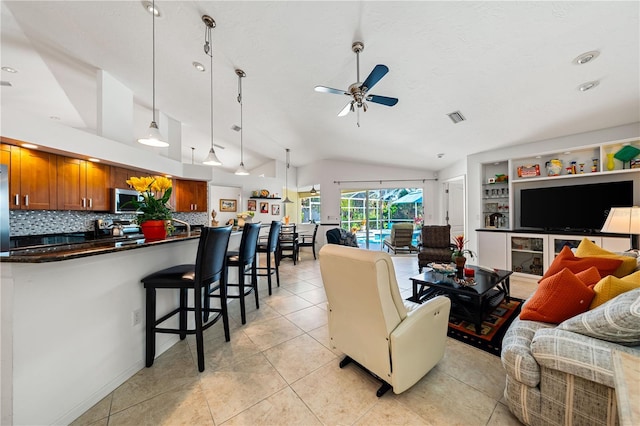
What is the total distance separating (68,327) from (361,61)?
3.24 metres

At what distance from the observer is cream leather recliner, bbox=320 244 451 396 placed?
1.32 metres

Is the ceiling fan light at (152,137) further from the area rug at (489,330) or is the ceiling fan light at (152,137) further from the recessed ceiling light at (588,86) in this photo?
the recessed ceiling light at (588,86)

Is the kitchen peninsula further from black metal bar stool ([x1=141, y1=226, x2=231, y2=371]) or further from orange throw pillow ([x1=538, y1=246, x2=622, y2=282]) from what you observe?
orange throw pillow ([x1=538, y1=246, x2=622, y2=282])

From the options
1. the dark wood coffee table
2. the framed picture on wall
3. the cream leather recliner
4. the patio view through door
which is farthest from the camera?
the patio view through door

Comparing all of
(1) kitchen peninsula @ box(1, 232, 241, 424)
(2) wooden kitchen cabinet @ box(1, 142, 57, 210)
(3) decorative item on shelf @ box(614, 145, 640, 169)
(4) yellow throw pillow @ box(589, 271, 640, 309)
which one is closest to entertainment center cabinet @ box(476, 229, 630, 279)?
(3) decorative item on shelf @ box(614, 145, 640, 169)

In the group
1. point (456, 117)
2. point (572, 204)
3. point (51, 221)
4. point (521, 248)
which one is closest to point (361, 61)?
point (456, 117)

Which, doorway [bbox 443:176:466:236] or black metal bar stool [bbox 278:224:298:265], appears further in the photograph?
doorway [bbox 443:176:466:236]

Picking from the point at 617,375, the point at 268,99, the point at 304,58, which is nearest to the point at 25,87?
the point at 268,99

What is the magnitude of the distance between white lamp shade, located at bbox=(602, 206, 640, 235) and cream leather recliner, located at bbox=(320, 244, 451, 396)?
212cm

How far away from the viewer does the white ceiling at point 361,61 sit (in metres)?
1.90

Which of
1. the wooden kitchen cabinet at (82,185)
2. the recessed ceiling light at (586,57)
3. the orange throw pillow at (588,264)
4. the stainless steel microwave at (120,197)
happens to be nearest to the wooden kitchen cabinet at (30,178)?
the wooden kitchen cabinet at (82,185)

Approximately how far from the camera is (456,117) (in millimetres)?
3385

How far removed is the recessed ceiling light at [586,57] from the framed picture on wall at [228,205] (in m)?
6.73

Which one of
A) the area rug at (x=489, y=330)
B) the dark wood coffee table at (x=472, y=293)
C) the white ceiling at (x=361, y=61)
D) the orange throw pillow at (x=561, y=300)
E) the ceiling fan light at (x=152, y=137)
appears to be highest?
the white ceiling at (x=361, y=61)
